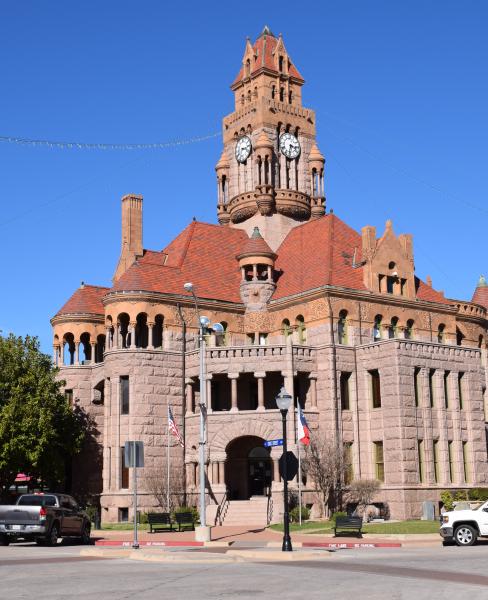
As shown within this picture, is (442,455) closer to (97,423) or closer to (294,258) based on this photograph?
(294,258)

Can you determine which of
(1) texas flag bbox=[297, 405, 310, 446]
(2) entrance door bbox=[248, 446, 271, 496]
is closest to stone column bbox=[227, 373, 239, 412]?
(2) entrance door bbox=[248, 446, 271, 496]

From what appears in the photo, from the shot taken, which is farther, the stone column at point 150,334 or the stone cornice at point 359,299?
the stone column at point 150,334

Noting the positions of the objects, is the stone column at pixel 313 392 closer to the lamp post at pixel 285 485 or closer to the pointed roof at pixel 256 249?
the pointed roof at pixel 256 249

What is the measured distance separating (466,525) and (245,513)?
2097 centimetres

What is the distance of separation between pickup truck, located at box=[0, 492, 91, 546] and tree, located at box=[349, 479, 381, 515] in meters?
19.5

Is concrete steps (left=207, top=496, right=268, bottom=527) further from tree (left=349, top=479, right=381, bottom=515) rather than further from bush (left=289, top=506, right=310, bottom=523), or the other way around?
tree (left=349, top=479, right=381, bottom=515)

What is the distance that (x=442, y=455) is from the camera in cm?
4997

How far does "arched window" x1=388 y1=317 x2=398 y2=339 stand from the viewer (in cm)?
5563

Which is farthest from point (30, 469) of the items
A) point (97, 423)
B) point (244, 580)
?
point (244, 580)

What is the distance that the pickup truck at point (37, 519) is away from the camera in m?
30.8

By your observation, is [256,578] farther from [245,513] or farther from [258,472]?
[258,472]

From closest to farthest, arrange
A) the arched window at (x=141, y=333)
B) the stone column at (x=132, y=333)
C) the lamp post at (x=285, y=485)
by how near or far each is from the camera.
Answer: the lamp post at (x=285, y=485) → the stone column at (x=132, y=333) → the arched window at (x=141, y=333)

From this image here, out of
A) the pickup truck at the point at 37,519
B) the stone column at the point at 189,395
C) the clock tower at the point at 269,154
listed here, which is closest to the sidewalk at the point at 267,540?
the pickup truck at the point at 37,519

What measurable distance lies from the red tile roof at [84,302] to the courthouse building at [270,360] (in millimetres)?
117
